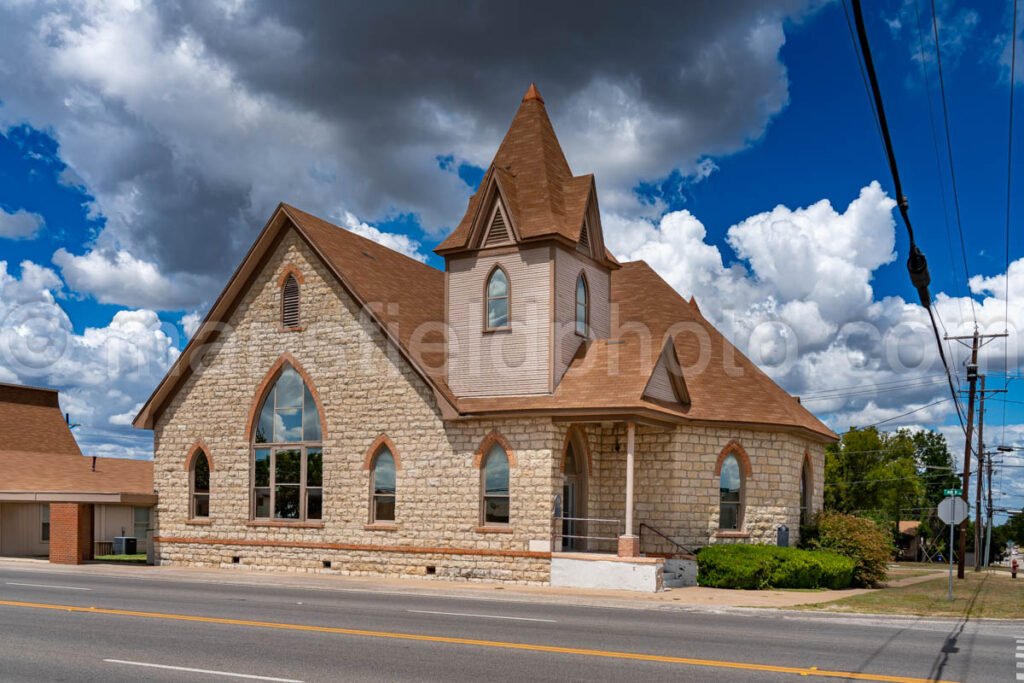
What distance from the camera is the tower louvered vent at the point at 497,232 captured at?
1073 inches

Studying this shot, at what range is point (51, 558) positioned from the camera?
32375mm

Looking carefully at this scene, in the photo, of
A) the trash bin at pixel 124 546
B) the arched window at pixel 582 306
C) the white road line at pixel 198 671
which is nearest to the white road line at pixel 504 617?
the white road line at pixel 198 671

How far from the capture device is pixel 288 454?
96.8 feet

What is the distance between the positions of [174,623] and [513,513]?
37.6 feet

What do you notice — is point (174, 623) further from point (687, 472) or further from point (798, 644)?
point (687, 472)

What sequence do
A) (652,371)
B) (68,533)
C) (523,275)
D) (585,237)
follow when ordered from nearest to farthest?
(652,371) < (523,275) < (585,237) < (68,533)

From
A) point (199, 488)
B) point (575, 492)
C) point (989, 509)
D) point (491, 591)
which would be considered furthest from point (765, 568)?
point (989, 509)

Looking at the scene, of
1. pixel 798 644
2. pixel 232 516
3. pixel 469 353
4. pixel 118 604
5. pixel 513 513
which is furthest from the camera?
pixel 232 516

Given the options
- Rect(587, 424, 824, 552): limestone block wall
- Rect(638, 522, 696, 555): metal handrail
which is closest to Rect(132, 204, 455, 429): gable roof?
Rect(587, 424, 824, 552): limestone block wall

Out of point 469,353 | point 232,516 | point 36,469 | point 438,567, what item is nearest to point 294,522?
point 232,516

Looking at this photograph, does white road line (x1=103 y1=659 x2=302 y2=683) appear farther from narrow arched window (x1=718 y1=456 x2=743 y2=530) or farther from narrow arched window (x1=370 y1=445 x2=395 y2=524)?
narrow arched window (x1=718 y1=456 x2=743 y2=530)

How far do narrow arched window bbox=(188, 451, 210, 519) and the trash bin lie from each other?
1165cm

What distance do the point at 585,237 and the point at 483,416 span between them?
621 cm

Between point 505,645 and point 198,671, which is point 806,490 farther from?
point 198,671
